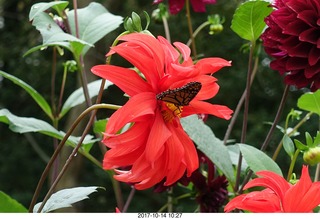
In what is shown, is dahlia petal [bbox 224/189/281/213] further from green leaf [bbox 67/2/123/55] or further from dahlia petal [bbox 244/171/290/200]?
green leaf [bbox 67/2/123/55]

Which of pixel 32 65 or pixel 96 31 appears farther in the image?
pixel 32 65

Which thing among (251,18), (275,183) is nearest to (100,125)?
(251,18)

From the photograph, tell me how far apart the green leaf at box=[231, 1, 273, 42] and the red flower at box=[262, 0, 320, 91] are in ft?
0.17

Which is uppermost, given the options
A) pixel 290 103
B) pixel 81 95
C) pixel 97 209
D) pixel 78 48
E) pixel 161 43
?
pixel 161 43

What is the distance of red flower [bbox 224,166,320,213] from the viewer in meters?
0.34

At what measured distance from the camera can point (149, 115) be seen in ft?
1.35

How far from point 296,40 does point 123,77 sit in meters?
0.19

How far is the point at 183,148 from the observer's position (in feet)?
1.36

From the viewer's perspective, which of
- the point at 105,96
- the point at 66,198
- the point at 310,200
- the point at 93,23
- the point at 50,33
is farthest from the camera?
the point at 105,96

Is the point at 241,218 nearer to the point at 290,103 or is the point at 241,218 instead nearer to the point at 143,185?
the point at 143,185

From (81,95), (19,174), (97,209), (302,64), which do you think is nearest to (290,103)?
(97,209)

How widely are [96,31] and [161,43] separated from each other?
313 mm

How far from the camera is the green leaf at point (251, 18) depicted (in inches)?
23.4

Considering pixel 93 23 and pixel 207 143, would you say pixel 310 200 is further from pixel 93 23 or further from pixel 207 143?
pixel 93 23
